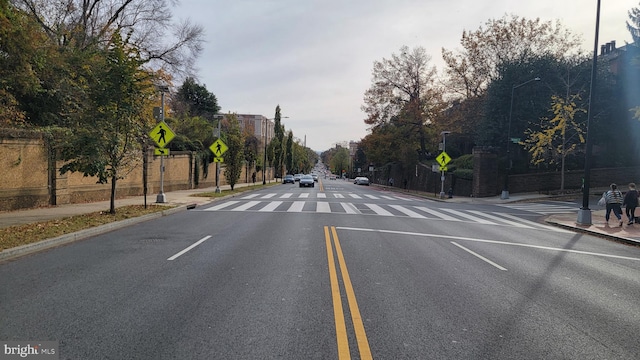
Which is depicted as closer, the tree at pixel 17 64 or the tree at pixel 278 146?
the tree at pixel 17 64

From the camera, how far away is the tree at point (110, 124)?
45.3ft

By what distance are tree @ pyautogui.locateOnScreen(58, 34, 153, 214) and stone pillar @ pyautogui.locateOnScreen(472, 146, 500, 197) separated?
27.4 metres

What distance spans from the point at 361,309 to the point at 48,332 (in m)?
3.60

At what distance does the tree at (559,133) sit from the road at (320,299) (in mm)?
23548

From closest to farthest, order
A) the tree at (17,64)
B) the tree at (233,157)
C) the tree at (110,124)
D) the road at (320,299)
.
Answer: the road at (320,299)
the tree at (110,124)
the tree at (17,64)
the tree at (233,157)

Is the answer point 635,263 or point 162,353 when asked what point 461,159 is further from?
point 162,353

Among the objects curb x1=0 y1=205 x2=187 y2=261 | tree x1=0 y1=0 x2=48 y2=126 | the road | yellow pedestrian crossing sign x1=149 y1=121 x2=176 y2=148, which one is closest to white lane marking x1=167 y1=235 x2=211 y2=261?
the road

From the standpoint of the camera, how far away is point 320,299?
5.93 metres

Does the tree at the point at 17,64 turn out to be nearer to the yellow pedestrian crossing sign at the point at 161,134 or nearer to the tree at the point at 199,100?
the yellow pedestrian crossing sign at the point at 161,134

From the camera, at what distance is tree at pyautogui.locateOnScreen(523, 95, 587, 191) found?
105ft

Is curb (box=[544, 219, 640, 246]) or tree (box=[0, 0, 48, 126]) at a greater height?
tree (box=[0, 0, 48, 126])

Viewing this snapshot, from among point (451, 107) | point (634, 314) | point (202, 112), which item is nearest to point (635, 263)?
point (634, 314)

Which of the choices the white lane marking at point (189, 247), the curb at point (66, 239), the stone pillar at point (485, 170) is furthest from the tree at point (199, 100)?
the white lane marking at point (189, 247)

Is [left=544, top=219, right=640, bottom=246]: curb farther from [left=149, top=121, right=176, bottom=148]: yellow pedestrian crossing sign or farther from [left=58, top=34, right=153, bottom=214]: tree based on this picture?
[left=149, top=121, right=176, bottom=148]: yellow pedestrian crossing sign
